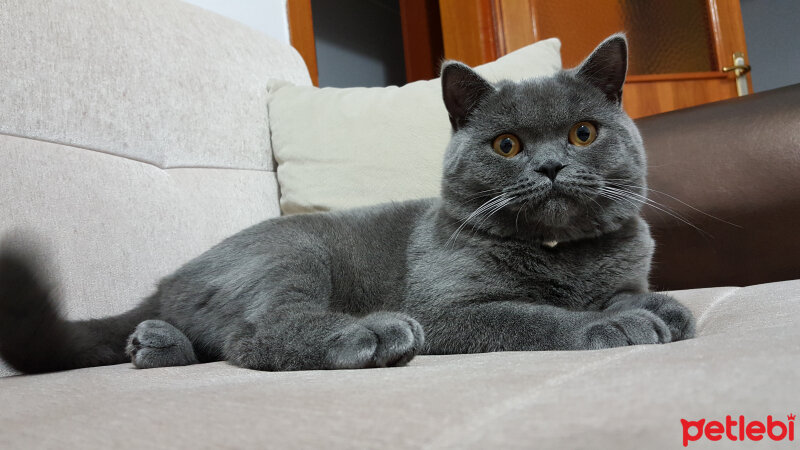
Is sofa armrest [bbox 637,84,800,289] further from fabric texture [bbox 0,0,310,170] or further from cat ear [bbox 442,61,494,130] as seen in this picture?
fabric texture [bbox 0,0,310,170]

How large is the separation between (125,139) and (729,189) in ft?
4.09

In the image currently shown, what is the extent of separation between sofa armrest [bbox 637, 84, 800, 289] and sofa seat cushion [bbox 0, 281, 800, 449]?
59 centimetres

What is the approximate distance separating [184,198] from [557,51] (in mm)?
1036

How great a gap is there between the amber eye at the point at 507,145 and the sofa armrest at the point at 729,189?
45 cm

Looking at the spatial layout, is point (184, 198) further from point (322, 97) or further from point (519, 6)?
point (519, 6)

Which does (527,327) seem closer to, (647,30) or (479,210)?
(479,210)

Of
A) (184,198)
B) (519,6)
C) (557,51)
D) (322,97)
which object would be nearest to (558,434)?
(184,198)

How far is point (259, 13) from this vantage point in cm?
219

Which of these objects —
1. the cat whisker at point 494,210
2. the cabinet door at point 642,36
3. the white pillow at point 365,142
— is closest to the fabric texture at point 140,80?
the white pillow at point 365,142

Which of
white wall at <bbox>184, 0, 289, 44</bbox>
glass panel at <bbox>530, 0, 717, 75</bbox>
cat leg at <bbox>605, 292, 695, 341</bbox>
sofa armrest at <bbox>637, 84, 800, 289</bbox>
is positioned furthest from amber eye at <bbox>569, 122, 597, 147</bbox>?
glass panel at <bbox>530, 0, 717, 75</bbox>

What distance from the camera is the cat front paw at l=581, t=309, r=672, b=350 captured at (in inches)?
29.5

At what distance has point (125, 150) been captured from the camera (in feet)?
4.17

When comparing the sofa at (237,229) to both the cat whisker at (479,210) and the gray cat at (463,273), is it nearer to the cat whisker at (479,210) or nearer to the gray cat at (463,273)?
the gray cat at (463,273)

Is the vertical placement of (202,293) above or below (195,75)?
below
